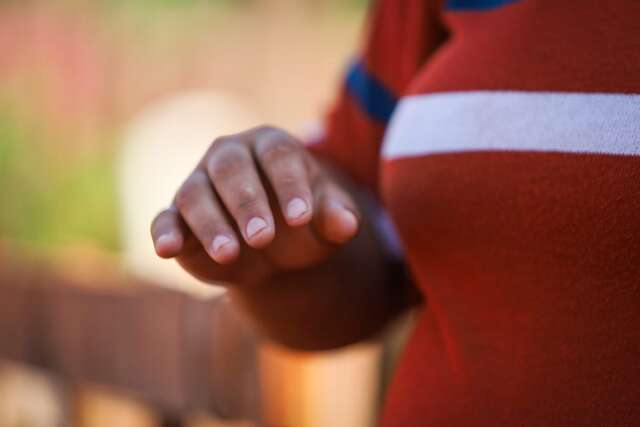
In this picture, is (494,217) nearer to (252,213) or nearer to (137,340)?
(252,213)

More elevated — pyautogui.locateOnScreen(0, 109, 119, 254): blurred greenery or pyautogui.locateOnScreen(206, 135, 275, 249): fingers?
pyautogui.locateOnScreen(206, 135, 275, 249): fingers

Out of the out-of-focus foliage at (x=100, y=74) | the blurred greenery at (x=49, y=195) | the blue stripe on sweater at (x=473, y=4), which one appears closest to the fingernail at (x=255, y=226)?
the blue stripe on sweater at (x=473, y=4)

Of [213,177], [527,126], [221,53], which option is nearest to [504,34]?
[527,126]

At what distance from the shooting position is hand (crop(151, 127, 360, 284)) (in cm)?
57

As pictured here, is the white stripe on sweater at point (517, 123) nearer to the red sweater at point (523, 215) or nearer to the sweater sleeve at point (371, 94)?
the red sweater at point (523, 215)

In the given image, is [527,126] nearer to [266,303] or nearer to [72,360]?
[266,303]

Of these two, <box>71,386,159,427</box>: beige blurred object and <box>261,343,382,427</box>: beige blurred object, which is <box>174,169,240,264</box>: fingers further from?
<box>71,386,159,427</box>: beige blurred object

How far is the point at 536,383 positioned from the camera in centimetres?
62

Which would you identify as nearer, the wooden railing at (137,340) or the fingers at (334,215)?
the fingers at (334,215)

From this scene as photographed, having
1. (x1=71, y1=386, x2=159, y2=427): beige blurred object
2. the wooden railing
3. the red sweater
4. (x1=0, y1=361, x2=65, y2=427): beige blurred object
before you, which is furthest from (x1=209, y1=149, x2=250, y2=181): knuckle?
(x1=0, y1=361, x2=65, y2=427): beige blurred object

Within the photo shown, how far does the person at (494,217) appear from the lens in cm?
58

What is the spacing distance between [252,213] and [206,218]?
3cm

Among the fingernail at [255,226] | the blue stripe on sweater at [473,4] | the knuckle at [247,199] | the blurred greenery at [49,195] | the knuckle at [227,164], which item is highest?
the knuckle at [227,164]

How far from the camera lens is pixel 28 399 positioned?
1.97m
